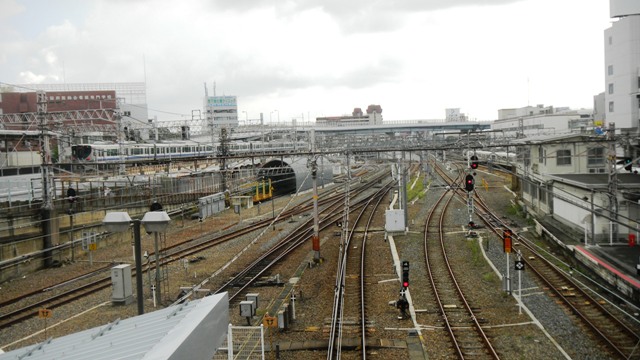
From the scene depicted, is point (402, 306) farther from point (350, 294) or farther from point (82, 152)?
point (82, 152)

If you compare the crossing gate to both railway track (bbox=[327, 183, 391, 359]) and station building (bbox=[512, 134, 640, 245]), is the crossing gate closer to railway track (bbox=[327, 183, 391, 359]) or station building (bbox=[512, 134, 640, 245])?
railway track (bbox=[327, 183, 391, 359])

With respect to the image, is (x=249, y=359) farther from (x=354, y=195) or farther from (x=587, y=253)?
(x=354, y=195)

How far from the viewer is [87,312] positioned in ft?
32.5

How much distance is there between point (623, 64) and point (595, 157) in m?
11.7

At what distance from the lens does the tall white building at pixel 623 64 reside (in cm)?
2517

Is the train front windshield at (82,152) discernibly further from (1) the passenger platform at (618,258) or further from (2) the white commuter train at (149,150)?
(1) the passenger platform at (618,258)

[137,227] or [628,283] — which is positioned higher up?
[137,227]

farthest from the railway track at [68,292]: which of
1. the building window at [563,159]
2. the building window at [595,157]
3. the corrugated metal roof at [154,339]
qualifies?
the building window at [595,157]

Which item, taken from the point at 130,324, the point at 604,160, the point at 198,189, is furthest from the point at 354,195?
the point at 130,324

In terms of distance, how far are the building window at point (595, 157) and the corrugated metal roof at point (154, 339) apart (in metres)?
15.8

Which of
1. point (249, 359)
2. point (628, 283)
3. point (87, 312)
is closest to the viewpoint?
point (249, 359)

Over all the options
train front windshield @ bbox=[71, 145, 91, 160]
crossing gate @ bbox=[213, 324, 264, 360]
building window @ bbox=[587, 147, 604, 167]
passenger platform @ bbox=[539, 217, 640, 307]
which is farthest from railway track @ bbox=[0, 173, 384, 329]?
building window @ bbox=[587, 147, 604, 167]

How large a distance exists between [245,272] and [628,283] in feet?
25.7

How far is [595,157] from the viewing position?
56.1 ft
